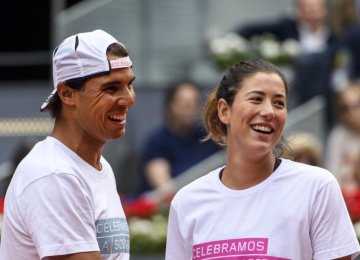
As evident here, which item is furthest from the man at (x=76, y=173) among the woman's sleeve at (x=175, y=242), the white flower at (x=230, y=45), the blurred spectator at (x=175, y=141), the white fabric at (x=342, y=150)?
the white flower at (x=230, y=45)

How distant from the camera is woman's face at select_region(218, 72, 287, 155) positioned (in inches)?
193

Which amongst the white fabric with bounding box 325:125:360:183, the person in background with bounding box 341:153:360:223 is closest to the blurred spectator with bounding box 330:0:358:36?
the white fabric with bounding box 325:125:360:183

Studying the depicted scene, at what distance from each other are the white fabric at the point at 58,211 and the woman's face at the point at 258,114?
564 mm

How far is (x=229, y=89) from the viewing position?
5090mm

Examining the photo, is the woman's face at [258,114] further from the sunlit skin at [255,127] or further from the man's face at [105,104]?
the man's face at [105,104]

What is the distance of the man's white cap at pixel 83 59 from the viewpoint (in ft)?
15.6

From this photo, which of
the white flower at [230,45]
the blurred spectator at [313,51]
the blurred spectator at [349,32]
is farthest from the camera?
the white flower at [230,45]

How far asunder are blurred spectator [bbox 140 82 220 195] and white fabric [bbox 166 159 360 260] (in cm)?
572

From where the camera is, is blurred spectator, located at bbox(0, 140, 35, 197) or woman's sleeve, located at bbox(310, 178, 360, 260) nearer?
woman's sleeve, located at bbox(310, 178, 360, 260)

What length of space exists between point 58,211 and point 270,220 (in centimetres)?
79

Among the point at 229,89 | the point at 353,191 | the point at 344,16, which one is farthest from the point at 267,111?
the point at 344,16

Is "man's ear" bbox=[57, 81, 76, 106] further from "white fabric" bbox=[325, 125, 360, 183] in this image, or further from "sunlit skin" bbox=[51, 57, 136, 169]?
"white fabric" bbox=[325, 125, 360, 183]

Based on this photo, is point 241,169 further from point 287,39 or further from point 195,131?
point 287,39

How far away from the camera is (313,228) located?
4777 millimetres
